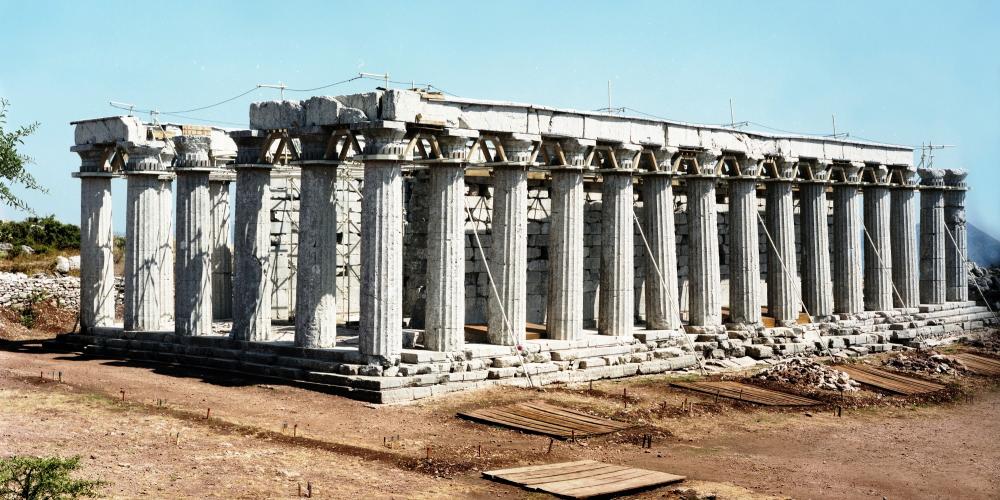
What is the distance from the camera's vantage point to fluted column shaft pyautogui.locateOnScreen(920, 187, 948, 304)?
115 ft

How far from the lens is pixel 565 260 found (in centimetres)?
2330

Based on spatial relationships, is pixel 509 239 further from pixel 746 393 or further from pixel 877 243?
pixel 877 243

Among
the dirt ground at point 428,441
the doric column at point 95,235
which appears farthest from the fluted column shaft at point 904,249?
the doric column at point 95,235

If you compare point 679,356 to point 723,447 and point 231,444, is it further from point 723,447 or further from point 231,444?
point 231,444

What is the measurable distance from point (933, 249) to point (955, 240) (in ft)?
4.39

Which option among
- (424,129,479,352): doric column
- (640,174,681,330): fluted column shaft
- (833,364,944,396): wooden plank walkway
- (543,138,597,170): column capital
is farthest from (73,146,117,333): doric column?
(833,364,944,396): wooden plank walkway

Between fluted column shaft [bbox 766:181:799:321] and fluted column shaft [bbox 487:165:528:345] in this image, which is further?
fluted column shaft [bbox 766:181:799:321]

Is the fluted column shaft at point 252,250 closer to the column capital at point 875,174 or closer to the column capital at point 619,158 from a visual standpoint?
the column capital at point 619,158

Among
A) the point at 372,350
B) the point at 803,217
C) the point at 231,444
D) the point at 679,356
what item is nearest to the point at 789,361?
the point at 679,356

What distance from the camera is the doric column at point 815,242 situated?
30062mm

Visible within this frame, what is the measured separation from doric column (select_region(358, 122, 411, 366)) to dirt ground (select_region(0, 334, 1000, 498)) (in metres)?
1.35

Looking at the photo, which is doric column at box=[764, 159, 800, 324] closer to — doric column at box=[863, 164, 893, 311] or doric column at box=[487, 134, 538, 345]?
doric column at box=[863, 164, 893, 311]

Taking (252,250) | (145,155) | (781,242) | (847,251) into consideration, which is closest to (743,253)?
(781,242)

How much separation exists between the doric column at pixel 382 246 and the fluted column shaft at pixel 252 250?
10.5 feet
